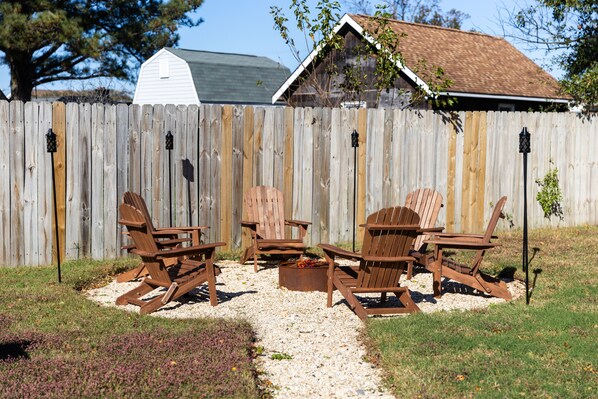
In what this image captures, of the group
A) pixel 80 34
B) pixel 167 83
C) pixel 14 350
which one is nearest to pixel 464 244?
pixel 14 350

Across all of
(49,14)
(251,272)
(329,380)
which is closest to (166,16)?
(49,14)

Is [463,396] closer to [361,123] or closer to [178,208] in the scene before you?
[178,208]

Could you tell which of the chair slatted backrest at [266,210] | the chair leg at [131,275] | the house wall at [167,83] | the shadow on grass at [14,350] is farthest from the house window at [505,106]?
the shadow on grass at [14,350]

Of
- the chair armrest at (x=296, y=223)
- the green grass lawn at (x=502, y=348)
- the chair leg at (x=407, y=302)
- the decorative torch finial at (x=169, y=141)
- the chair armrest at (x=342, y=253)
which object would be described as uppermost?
the decorative torch finial at (x=169, y=141)

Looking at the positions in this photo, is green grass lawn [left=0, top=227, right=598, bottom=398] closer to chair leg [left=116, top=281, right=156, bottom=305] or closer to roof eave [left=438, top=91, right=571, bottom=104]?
chair leg [left=116, top=281, right=156, bottom=305]

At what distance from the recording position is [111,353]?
609 cm

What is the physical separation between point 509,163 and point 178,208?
564 centimetres

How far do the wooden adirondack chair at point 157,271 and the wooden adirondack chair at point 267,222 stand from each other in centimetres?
201

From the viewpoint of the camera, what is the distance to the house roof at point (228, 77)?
32781mm

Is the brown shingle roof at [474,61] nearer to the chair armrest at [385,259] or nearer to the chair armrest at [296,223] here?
the chair armrest at [296,223]

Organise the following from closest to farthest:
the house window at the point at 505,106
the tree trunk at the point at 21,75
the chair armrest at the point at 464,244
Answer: the chair armrest at the point at 464,244 < the house window at the point at 505,106 < the tree trunk at the point at 21,75

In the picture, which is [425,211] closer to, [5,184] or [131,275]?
[131,275]

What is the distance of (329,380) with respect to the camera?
19.2 ft

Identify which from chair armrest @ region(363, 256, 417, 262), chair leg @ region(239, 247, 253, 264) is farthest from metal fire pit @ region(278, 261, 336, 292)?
chair leg @ region(239, 247, 253, 264)
